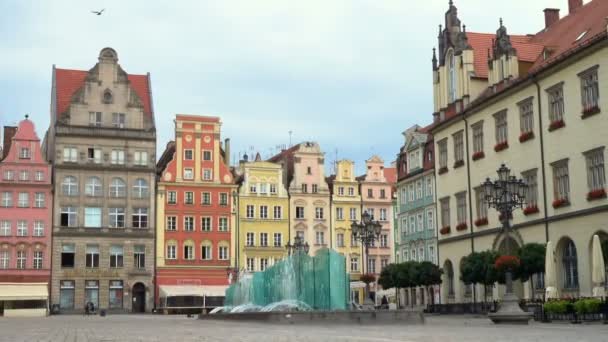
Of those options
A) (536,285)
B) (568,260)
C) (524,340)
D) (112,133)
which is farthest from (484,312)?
(112,133)

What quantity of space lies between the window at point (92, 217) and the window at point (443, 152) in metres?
33.7

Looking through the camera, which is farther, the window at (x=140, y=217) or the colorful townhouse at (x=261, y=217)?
the colorful townhouse at (x=261, y=217)

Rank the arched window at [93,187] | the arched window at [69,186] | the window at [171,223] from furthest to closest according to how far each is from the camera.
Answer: the window at [171,223]
the arched window at [93,187]
the arched window at [69,186]

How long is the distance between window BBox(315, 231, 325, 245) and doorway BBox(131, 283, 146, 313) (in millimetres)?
16838

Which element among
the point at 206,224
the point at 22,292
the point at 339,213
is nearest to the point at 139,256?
the point at 206,224

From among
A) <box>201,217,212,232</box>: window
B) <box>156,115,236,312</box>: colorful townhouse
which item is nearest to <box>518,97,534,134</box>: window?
<box>156,115,236,312</box>: colorful townhouse

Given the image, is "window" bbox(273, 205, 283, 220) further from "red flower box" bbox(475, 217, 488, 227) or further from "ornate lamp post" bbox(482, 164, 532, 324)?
"ornate lamp post" bbox(482, 164, 532, 324)

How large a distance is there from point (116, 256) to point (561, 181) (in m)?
45.5

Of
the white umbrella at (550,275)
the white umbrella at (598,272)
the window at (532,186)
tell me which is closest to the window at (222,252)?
the window at (532,186)

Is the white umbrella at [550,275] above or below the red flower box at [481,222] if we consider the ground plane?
below

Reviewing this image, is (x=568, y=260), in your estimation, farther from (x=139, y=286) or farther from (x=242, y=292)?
(x=139, y=286)

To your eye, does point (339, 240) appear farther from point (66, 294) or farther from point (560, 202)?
point (560, 202)

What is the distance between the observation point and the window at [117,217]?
76562mm

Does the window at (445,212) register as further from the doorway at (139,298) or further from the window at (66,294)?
the window at (66,294)
